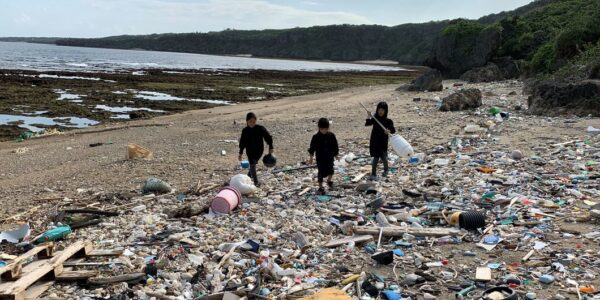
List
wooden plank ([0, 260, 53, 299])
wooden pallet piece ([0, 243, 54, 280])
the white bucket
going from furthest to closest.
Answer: the white bucket < wooden pallet piece ([0, 243, 54, 280]) < wooden plank ([0, 260, 53, 299])

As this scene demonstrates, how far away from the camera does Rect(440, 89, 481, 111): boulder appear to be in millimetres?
19047

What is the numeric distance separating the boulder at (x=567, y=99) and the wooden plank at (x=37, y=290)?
14.7m

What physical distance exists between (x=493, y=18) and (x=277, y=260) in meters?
106

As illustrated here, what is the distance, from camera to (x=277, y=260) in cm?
559

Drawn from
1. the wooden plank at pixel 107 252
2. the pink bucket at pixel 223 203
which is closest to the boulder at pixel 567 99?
the pink bucket at pixel 223 203

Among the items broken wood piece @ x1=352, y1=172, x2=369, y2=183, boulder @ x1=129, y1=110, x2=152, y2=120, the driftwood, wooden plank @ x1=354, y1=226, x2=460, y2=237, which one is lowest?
boulder @ x1=129, y1=110, x2=152, y2=120

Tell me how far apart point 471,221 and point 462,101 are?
13.6 meters

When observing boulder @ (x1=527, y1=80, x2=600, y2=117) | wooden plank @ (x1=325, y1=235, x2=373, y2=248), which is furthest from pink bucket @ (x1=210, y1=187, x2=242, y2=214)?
boulder @ (x1=527, y1=80, x2=600, y2=117)

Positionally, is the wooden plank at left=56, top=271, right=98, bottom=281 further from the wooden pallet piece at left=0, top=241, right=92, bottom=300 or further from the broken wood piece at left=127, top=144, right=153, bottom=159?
the broken wood piece at left=127, top=144, right=153, bottom=159

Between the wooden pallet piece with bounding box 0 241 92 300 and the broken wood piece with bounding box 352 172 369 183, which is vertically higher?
the wooden pallet piece with bounding box 0 241 92 300

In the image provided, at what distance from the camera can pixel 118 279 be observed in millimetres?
5062

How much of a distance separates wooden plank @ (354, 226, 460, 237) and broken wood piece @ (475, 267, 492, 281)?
1.01 metres

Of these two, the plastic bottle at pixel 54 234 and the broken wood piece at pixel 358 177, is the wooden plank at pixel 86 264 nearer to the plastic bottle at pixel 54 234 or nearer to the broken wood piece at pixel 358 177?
the plastic bottle at pixel 54 234

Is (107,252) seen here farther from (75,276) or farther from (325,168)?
(325,168)
